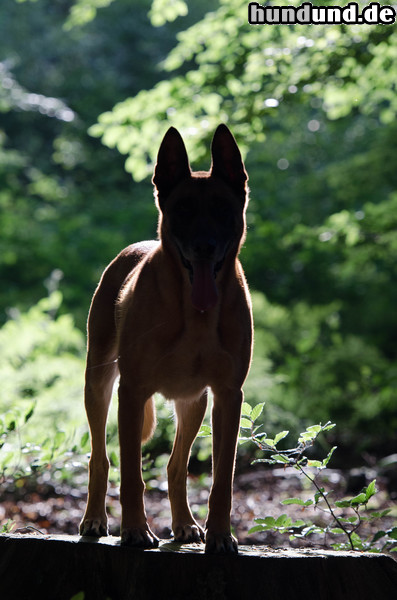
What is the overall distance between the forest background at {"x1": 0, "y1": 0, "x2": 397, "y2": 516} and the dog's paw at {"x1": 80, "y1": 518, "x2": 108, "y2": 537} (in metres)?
0.59

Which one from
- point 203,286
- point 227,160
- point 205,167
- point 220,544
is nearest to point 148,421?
point 220,544

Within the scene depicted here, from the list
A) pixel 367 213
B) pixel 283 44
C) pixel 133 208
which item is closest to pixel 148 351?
pixel 283 44

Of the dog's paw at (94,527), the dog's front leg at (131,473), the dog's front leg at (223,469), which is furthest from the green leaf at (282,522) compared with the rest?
the dog's paw at (94,527)

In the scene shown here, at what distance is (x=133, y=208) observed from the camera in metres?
18.4

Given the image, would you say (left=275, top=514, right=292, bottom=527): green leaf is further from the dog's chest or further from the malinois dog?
the dog's chest

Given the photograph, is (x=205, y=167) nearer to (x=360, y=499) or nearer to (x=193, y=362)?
(x=360, y=499)

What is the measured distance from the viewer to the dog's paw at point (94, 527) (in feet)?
12.1

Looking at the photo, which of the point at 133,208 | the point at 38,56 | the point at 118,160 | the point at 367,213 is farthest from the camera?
the point at 38,56

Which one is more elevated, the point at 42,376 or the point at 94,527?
the point at 42,376

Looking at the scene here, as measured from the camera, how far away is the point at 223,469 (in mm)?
3383

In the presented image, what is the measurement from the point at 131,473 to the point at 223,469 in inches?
15.1

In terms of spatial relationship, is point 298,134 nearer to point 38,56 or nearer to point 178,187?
point 38,56

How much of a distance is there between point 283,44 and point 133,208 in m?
11.0

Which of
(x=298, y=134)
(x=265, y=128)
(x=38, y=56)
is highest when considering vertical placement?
(x=38, y=56)
